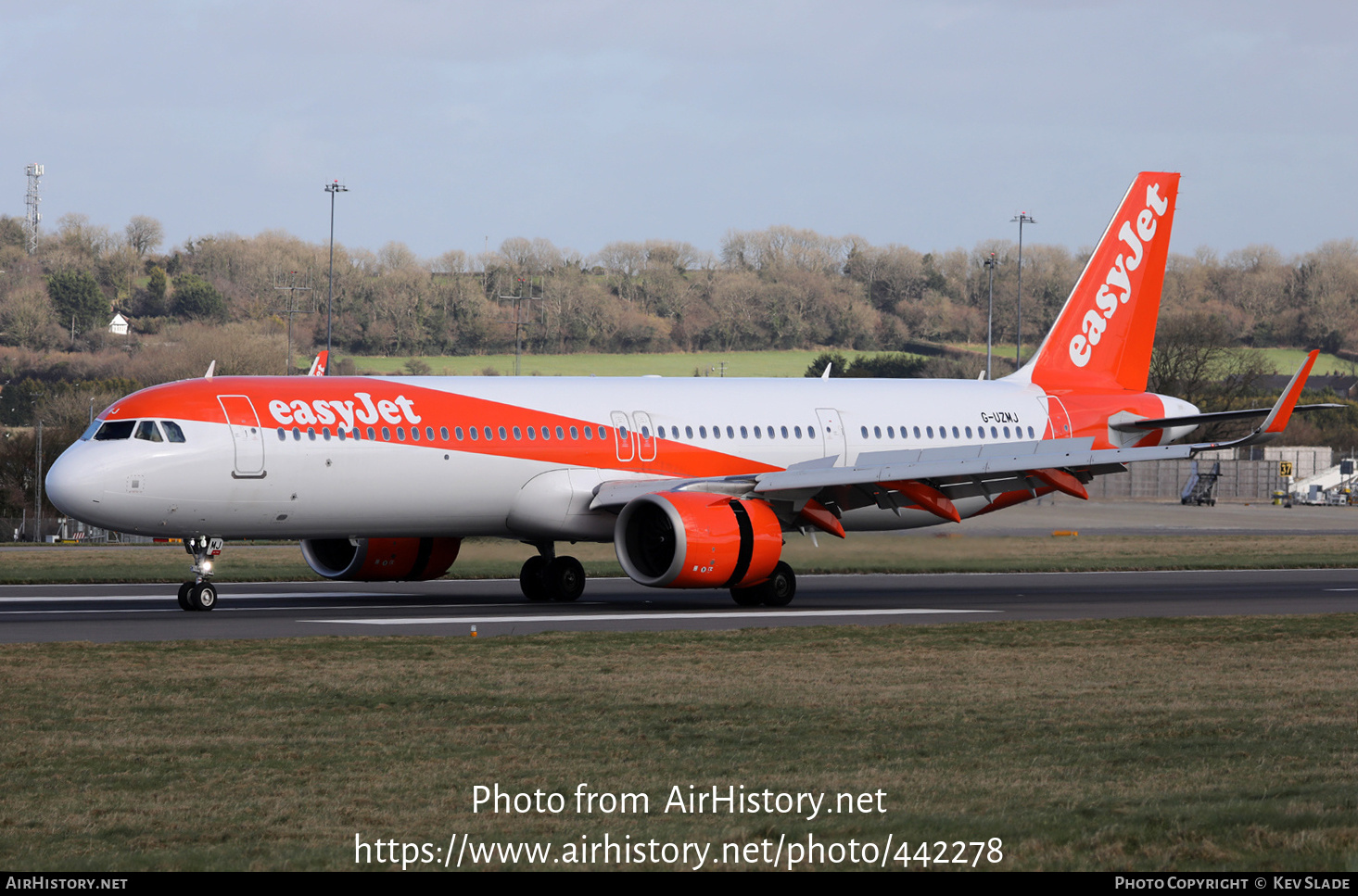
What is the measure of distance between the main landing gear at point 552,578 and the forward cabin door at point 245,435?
554 cm

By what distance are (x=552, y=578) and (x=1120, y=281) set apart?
573 inches

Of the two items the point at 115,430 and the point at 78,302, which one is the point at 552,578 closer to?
the point at 115,430

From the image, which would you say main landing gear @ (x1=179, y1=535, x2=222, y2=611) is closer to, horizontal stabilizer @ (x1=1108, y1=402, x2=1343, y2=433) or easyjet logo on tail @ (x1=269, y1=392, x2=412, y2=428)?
easyjet logo on tail @ (x1=269, y1=392, x2=412, y2=428)

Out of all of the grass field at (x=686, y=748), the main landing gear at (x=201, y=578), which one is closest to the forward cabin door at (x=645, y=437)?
the main landing gear at (x=201, y=578)

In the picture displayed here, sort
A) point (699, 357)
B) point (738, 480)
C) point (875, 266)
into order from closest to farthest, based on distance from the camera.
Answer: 1. point (738, 480)
2. point (699, 357)
3. point (875, 266)

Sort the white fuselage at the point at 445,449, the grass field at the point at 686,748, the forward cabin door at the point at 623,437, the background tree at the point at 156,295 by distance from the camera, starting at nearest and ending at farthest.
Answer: the grass field at the point at 686,748, the white fuselage at the point at 445,449, the forward cabin door at the point at 623,437, the background tree at the point at 156,295

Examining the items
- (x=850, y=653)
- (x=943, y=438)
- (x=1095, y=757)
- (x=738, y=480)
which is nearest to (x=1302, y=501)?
(x=943, y=438)

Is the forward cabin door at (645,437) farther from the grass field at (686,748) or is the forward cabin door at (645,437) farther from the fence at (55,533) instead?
the fence at (55,533)

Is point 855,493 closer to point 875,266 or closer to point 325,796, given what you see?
point 325,796

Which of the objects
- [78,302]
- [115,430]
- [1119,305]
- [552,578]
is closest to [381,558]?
[552,578]

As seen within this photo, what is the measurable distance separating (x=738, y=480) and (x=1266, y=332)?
16808 centimetres

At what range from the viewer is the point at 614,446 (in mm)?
27719

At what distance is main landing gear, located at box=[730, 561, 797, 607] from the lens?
2697 cm

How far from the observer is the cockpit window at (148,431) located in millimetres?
24438
